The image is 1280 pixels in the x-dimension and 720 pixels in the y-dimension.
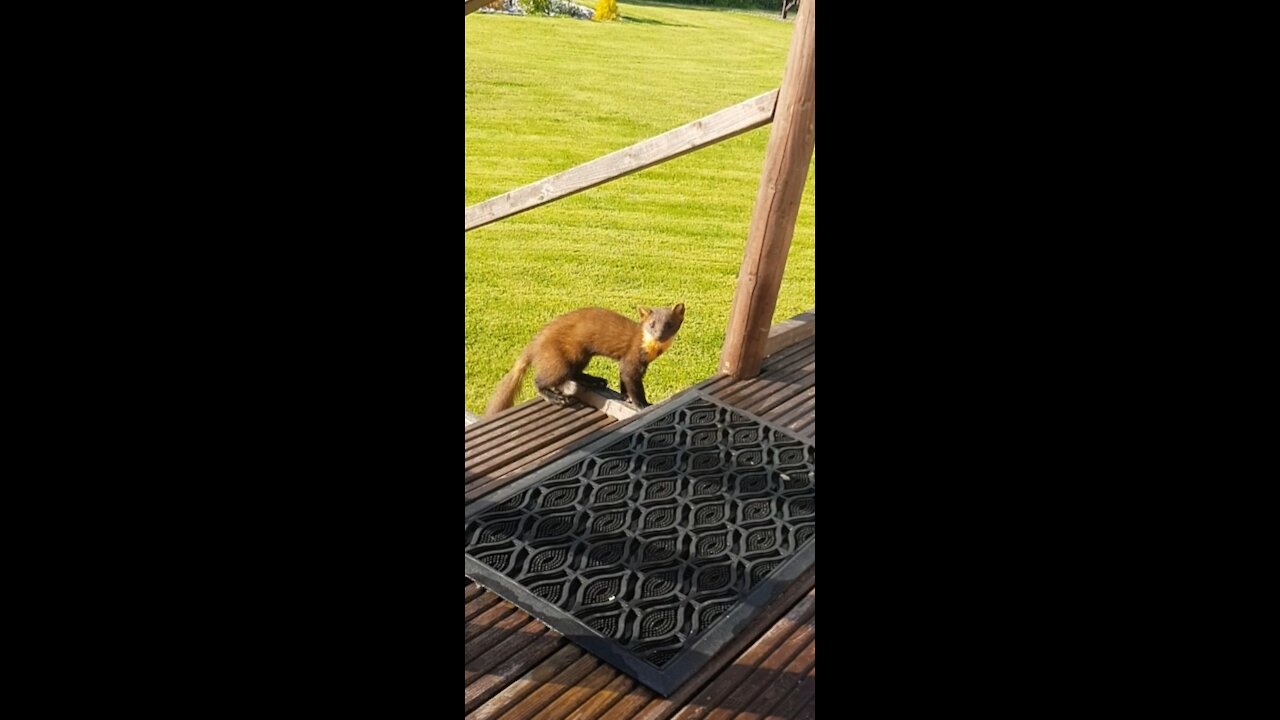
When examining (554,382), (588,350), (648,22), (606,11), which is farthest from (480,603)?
(606,11)

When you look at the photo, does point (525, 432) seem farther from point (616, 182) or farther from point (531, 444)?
point (616, 182)

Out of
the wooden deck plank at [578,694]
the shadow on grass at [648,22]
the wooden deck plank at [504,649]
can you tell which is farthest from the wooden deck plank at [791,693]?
the shadow on grass at [648,22]

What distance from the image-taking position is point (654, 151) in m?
3.32

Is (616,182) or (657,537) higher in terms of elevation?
(657,537)

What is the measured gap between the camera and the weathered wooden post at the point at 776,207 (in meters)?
3.16

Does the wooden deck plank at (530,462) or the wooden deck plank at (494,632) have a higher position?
the wooden deck plank at (494,632)

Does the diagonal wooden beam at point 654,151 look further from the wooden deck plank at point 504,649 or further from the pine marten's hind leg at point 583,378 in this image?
the wooden deck plank at point 504,649

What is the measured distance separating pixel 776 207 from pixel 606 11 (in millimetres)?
9938

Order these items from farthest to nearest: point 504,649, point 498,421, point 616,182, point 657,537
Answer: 1. point 616,182
2. point 498,421
3. point 657,537
4. point 504,649

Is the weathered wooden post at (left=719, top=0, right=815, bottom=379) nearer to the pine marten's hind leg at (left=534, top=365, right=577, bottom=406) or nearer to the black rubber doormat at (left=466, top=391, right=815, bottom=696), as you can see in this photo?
the black rubber doormat at (left=466, top=391, right=815, bottom=696)

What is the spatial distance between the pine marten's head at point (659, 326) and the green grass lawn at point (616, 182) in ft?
1.71
